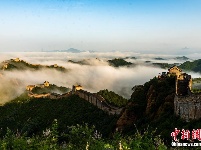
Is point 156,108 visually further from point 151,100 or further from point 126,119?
point 126,119

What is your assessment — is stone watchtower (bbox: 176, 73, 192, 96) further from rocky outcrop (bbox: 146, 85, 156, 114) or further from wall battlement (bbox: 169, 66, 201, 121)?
wall battlement (bbox: 169, 66, 201, 121)

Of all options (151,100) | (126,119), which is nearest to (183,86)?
(151,100)

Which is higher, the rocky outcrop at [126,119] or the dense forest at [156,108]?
the dense forest at [156,108]

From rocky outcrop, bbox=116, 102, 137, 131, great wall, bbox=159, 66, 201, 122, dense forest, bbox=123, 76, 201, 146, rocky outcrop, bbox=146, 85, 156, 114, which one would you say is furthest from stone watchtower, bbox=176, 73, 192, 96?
rocky outcrop, bbox=116, 102, 137, 131

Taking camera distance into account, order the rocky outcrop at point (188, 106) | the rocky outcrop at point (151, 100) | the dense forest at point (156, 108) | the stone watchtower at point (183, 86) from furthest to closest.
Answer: the rocky outcrop at point (151, 100) < the stone watchtower at point (183, 86) < the dense forest at point (156, 108) < the rocky outcrop at point (188, 106)

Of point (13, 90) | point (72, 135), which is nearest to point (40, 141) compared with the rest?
point (72, 135)

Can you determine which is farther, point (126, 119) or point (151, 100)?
point (126, 119)

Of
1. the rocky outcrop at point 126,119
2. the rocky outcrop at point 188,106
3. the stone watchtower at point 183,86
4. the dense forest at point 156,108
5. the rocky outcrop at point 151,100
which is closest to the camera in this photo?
the rocky outcrop at point 188,106

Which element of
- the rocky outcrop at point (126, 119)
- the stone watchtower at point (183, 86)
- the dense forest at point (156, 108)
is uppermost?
the stone watchtower at point (183, 86)

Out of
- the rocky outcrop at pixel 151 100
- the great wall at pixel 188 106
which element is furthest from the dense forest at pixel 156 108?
the great wall at pixel 188 106

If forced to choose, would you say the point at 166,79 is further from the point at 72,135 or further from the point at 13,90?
the point at 13,90

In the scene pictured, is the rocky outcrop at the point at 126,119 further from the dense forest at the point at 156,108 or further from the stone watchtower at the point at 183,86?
the stone watchtower at the point at 183,86

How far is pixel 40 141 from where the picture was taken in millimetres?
14094

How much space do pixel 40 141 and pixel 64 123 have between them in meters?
47.6
